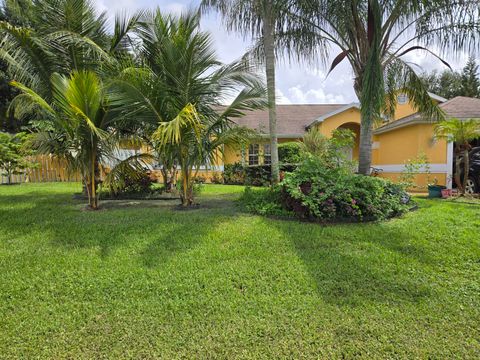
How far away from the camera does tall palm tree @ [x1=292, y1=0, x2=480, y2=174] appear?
6336 mm

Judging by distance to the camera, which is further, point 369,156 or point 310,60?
point 310,60

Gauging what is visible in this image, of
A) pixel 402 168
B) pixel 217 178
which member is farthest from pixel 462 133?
pixel 217 178

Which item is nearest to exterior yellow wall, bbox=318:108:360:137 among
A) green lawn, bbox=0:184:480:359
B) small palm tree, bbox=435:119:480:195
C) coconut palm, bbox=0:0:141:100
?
small palm tree, bbox=435:119:480:195

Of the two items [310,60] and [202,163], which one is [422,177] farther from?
[202,163]

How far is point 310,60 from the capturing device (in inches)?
347

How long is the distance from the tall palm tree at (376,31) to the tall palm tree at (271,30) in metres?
0.36

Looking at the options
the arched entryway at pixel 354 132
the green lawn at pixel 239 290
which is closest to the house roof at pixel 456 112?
the arched entryway at pixel 354 132

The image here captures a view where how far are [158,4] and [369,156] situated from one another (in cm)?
661

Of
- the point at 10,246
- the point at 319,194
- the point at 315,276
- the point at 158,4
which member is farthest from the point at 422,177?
the point at 10,246

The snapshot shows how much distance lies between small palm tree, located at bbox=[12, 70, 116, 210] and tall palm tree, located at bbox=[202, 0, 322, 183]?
369 cm

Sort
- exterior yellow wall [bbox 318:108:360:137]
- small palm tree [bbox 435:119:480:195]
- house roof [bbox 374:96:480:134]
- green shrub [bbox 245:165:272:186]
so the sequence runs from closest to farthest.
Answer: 1. small palm tree [bbox 435:119:480:195]
2. house roof [bbox 374:96:480:134]
3. green shrub [bbox 245:165:272:186]
4. exterior yellow wall [bbox 318:108:360:137]

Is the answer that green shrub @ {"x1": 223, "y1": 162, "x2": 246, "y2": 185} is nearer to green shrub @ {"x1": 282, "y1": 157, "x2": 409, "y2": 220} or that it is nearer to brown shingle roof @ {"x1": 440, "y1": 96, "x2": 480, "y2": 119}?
green shrub @ {"x1": 282, "y1": 157, "x2": 409, "y2": 220}

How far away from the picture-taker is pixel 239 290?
127 inches

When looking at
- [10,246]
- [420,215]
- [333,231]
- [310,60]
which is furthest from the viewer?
[310,60]
